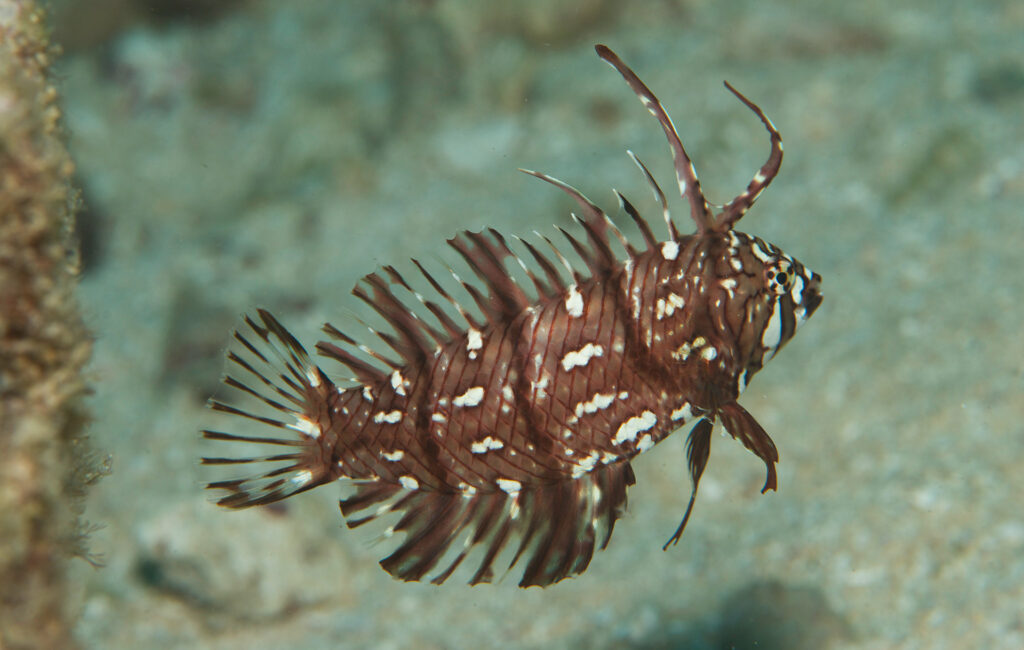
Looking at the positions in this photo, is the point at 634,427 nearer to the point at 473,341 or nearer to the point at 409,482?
the point at 473,341

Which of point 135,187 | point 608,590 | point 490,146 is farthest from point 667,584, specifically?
point 135,187

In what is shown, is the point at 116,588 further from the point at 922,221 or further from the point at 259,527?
the point at 922,221

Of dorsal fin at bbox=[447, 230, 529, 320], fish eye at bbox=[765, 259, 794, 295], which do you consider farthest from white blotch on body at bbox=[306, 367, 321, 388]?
fish eye at bbox=[765, 259, 794, 295]

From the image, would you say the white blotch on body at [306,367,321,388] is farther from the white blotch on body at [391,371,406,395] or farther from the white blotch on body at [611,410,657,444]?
the white blotch on body at [611,410,657,444]

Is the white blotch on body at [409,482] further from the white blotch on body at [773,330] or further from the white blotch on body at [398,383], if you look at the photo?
the white blotch on body at [773,330]

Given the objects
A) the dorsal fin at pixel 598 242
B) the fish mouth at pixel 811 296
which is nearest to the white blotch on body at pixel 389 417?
the dorsal fin at pixel 598 242

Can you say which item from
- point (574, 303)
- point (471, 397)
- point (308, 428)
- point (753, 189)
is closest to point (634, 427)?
point (574, 303)
